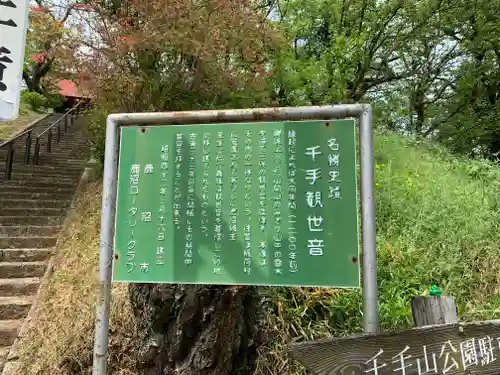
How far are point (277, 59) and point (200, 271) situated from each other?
5.69 meters

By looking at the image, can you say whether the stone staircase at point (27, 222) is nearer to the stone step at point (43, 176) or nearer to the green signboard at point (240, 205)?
the stone step at point (43, 176)

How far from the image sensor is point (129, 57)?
642 cm

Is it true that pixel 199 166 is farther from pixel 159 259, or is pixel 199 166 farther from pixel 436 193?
pixel 436 193

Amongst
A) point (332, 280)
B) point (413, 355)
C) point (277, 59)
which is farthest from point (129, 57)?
point (413, 355)

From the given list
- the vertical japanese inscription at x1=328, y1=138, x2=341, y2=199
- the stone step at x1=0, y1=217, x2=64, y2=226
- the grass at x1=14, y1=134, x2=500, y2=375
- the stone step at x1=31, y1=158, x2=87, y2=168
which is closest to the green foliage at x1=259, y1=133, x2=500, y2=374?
the grass at x1=14, y1=134, x2=500, y2=375

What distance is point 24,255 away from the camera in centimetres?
575

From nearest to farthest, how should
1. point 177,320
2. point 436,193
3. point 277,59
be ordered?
point 177,320 → point 436,193 → point 277,59

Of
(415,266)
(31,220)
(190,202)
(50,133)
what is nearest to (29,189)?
(31,220)

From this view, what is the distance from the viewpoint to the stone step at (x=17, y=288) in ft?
16.4

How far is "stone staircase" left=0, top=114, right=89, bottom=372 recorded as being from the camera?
4.71 metres

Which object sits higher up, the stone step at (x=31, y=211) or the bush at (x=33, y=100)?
the bush at (x=33, y=100)

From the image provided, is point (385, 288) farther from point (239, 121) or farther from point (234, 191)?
point (239, 121)

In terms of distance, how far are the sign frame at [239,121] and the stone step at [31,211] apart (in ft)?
16.0

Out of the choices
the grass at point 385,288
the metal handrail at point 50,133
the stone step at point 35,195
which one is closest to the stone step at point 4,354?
the grass at point 385,288
